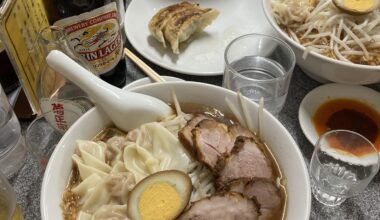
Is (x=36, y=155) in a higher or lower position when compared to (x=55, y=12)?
lower

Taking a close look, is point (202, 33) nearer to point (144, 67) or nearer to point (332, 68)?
point (144, 67)

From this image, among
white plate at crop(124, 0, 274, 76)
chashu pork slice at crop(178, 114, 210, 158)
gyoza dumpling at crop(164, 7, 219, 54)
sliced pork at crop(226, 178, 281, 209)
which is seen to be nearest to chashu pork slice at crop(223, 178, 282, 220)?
sliced pork at crop(226, 178, 281, 209)

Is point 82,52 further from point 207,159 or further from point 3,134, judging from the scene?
point 207,159

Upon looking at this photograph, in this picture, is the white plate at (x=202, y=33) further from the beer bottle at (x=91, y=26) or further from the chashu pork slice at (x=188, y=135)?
the chashu pork slice at (x=188, y=135)

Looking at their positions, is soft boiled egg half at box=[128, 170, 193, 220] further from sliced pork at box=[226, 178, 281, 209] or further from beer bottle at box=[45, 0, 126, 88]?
beer bottle at box=[45, 0, 126, 88]

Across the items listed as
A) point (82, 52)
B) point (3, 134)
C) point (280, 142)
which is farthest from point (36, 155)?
point (280, 142)

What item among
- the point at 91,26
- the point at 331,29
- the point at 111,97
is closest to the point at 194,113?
the point at 111,97
